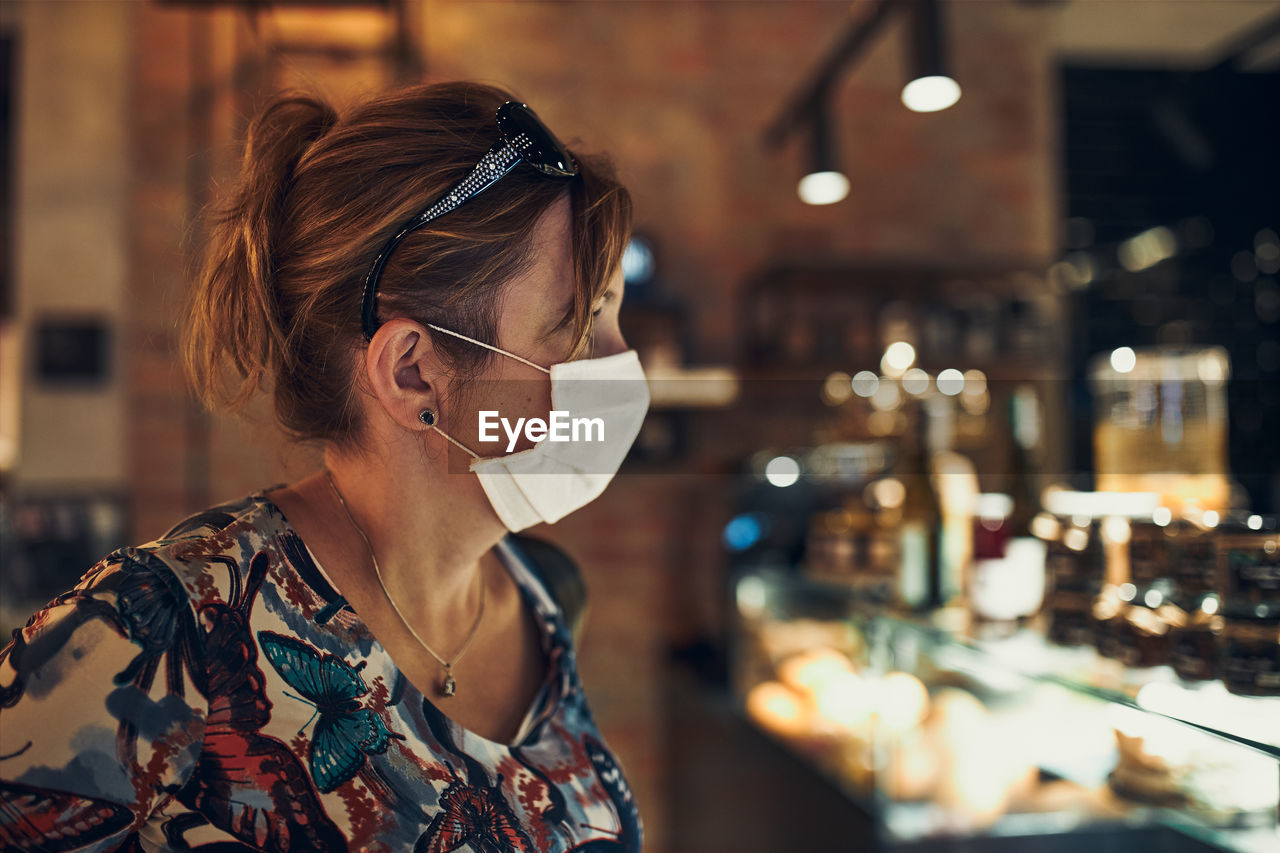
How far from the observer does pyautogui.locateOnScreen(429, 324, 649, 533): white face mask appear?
931mm

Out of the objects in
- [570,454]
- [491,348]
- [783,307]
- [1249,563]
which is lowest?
[1249,563]

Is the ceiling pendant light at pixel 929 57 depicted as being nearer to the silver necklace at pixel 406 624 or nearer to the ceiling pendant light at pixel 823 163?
the ceiling pendant light at pixel 823 163

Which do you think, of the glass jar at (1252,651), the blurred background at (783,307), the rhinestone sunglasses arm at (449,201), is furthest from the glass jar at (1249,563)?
the rhinestone sunglasses arm at (449,201)

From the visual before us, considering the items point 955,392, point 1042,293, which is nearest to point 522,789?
point 955,392

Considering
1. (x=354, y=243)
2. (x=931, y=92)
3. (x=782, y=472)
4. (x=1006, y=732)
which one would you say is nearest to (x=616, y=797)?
(x=354, y=243)

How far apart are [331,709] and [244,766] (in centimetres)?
8

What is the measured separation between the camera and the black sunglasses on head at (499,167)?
86cm

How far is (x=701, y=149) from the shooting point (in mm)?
3477

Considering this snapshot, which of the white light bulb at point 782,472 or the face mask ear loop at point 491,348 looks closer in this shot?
the face mask ear loop at point 491,348

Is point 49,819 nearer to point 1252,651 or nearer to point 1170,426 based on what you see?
point 1252,651

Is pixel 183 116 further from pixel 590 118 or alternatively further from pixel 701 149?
pixel 701 149

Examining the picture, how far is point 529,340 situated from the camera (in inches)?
36.1

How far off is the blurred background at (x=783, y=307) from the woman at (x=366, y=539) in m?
0.86

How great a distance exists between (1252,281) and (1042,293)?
1.74m
